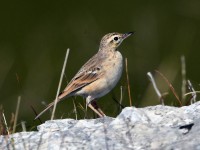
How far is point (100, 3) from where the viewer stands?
915 inches

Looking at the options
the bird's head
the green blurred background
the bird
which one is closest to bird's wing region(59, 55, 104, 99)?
the bird

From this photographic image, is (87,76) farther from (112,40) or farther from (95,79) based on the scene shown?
(112,40)

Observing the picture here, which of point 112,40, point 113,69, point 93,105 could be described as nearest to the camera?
point 93,105

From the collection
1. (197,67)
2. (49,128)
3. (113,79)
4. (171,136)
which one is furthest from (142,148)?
(197,67)

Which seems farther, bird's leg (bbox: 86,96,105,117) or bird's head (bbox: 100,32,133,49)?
bird's head (bbox: 100,32,133,49)

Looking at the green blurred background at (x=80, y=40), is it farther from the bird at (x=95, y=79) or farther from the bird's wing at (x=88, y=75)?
the bird's wing at (x=88, y=75)

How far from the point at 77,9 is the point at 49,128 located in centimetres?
1473

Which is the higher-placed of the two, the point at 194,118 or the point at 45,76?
the point at 194,118

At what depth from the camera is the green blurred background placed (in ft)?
51.4

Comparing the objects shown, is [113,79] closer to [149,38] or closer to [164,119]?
[164,119]

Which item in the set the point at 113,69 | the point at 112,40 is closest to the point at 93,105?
the point at 113,69

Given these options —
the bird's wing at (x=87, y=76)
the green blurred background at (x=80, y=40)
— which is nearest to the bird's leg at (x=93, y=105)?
the bird's wing at (x=87, y=76)

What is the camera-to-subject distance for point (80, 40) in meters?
18.4

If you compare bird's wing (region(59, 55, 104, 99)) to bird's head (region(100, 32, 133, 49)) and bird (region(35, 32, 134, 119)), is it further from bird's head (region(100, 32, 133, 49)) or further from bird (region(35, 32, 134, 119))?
bird's head (region(100, 32, 133, 49))
